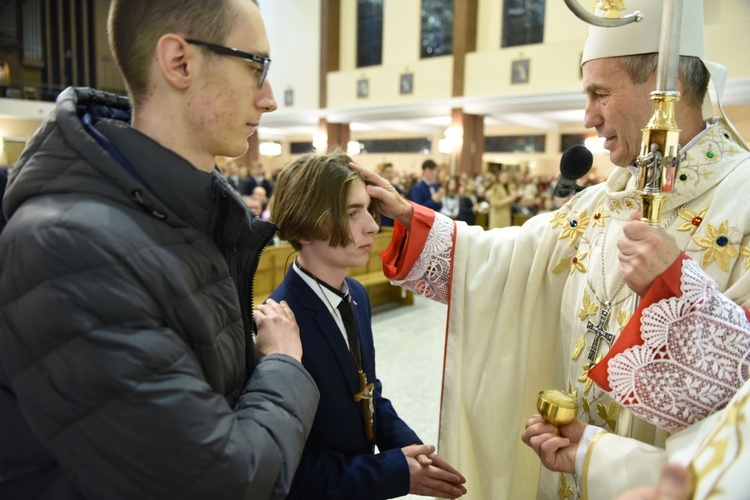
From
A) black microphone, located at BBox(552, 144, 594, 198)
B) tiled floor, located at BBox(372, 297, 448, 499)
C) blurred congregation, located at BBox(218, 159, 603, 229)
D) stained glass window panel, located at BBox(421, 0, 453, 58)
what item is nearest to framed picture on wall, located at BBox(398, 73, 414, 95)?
stained glass window panel, located at BBox(421, 0, 453, 58)

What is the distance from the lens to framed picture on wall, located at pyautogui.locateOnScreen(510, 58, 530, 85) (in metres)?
11.5

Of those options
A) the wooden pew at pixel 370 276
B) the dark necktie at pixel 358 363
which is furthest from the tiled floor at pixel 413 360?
the dark necktie at pixel 358 363

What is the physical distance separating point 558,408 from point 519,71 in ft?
38.2

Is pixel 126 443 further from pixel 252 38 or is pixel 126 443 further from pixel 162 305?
pixel 252 38

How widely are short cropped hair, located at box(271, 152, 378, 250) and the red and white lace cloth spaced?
78 centimetres

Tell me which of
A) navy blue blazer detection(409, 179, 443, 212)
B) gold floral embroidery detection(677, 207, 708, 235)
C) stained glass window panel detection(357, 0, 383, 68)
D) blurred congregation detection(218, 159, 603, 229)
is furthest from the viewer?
stained glass window panel detection(357, 0, 383, 68)

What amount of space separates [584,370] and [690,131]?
0.67m

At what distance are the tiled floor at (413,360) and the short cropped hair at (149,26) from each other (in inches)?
93.0

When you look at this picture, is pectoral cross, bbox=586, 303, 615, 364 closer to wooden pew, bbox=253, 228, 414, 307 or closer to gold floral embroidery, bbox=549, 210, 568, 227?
gold floral embroidery, bbox=549, 210, 568, 227

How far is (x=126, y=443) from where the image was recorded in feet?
2.27

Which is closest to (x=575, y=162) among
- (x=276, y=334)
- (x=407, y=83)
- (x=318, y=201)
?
(x=318, y=201)

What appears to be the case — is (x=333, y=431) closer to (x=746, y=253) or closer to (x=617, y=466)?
(x=617, y=466)

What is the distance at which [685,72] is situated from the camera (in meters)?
1.28

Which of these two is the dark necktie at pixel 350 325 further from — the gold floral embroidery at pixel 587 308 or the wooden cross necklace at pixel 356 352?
the gold floral embroidery at pixel 587 308
